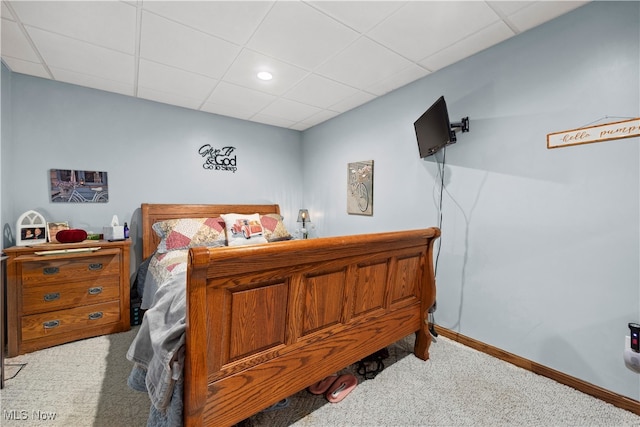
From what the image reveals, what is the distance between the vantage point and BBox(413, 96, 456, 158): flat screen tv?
2111 mm

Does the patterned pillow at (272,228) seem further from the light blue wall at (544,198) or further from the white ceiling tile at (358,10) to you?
the white ceiling tile at (358,10)

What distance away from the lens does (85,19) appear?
1.78 metres

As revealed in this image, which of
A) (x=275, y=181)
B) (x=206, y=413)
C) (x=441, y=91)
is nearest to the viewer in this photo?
(x=206, y=413)

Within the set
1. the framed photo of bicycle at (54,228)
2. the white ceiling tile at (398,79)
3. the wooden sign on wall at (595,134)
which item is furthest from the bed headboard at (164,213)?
the wooden sign on wall at (595,134)

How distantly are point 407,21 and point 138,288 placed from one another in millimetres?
3527

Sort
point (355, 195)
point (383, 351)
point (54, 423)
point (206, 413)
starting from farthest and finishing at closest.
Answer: point (355, 195), point (383, 351), point (54, 423), point (206, 413)

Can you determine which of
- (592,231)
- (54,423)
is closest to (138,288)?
(54,423)

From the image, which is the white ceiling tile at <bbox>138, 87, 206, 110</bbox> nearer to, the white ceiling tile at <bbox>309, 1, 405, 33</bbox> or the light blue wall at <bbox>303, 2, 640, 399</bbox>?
the white ceiling tile at <bbox>309, 1, 405, 33</bbox>

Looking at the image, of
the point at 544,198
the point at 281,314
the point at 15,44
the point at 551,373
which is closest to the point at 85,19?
the point at 15,44

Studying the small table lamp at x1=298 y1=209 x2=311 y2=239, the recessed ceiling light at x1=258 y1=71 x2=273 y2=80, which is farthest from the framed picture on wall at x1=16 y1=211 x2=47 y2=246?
the small table lamp at x1=298 y1=209 x2=311 y2=239

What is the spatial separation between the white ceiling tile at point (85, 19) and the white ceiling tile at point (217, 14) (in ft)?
0.74

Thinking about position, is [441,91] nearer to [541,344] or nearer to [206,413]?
[541,344]

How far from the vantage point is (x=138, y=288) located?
2.96 meters

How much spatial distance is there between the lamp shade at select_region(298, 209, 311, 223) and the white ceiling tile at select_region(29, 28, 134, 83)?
2.56 metres
